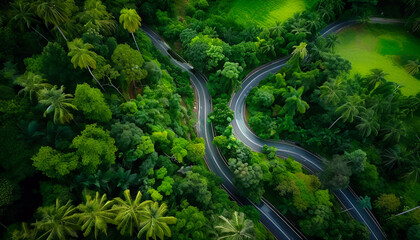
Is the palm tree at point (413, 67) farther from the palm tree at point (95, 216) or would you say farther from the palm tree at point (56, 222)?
the palm tree at point (56, 222)

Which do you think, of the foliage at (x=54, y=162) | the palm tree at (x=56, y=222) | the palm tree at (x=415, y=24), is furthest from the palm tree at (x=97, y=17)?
the palm tree at (x=415, y=24)

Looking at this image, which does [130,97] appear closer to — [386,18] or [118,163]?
[118,163]

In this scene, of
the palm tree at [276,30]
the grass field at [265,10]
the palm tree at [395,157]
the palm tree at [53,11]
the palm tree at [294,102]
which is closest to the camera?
the palm tree at [53,11]

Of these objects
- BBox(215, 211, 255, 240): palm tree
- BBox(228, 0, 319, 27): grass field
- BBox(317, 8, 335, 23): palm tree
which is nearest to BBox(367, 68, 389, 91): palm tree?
BBox(317, 8, 335, 23): palm tree

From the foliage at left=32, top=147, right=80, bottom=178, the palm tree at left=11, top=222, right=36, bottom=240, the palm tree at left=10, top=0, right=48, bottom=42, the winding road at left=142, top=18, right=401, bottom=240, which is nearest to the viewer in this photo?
the palm tree at left=11, top=222, right=36, bottom=240

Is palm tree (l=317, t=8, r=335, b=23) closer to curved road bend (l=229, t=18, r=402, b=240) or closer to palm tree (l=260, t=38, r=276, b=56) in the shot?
curved road bend (l=229, t=18, r=402, b=240)

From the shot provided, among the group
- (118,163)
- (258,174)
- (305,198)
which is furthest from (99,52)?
(305,198)
